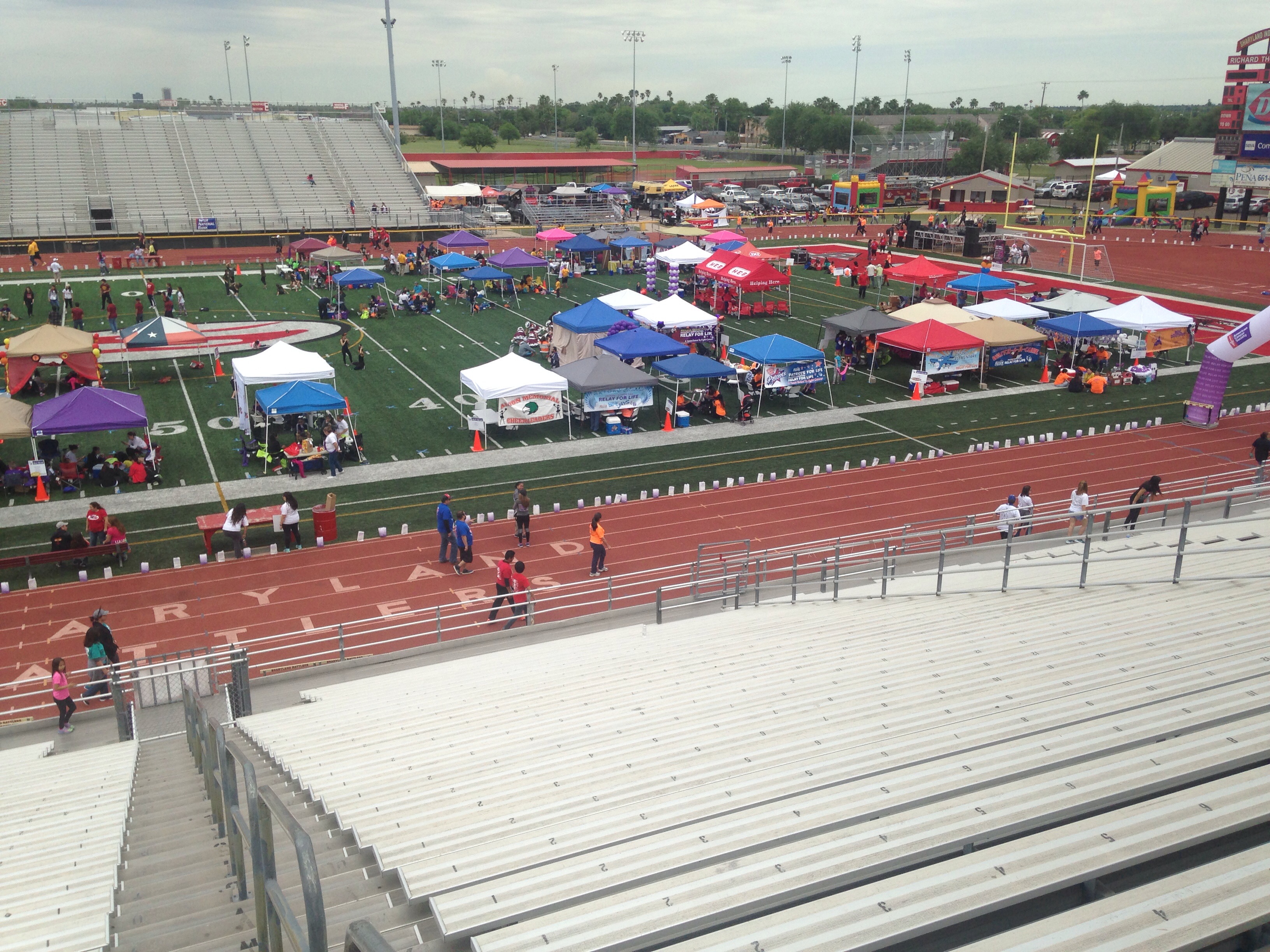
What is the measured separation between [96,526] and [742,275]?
84.3ft

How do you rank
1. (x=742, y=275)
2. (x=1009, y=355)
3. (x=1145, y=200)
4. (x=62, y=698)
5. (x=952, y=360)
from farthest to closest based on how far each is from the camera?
1. (x=1145, y=200)
2. (x=742, y=275)
3. (x=1009, y=355)
4. (x=952, y=360)
5. (x=62, y=698)

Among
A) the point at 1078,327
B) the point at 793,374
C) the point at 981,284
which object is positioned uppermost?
the point at 981,284

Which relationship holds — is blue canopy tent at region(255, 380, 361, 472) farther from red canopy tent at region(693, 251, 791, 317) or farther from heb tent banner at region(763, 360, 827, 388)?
red canopy tent at region(693, 251, 791, 317)

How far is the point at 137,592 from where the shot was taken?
17.4 meters

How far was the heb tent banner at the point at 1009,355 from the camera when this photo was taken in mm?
31578

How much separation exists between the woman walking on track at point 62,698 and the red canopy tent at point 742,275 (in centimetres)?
2991

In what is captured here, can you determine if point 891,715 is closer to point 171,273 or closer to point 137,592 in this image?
point 137,592

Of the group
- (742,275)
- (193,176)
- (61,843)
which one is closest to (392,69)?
(193,176)

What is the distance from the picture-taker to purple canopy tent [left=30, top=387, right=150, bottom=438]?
2089 centimetres

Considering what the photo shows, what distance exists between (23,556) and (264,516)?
13.4 feet

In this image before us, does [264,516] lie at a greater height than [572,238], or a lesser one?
lesser

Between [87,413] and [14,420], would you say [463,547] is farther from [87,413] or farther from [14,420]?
[14,420]

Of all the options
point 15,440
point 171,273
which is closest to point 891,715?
point 15,440

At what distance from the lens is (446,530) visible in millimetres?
18266
